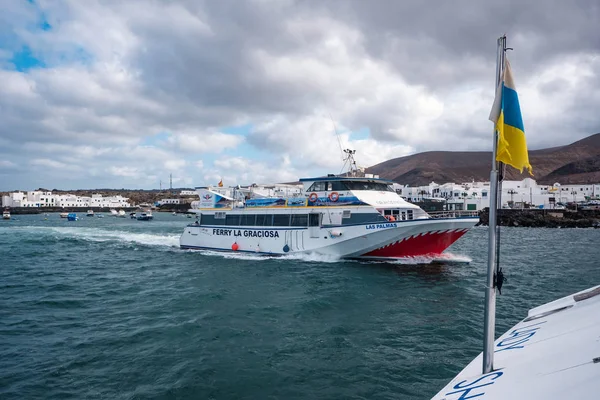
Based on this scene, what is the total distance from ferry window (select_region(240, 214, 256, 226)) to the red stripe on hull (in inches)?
317

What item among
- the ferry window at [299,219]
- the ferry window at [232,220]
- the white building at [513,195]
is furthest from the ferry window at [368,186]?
the white building at [513,195]

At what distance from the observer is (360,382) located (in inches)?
300

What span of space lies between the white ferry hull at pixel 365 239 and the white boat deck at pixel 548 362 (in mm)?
12365

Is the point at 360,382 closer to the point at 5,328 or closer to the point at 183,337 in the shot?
the point at 183,337

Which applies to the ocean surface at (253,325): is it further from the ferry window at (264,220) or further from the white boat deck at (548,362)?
the ferry window at (264,220)

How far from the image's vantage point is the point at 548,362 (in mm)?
4398

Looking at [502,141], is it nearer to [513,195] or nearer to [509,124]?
[509,124]

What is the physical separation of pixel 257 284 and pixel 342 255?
259 inches

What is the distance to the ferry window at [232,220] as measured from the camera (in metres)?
26.0

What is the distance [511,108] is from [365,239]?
632 inches

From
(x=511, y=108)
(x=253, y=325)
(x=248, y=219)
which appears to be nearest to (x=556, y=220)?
(x=248, y=219)

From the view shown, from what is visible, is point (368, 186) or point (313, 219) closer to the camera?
point (313, 219)

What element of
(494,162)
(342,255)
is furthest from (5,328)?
(342,255)

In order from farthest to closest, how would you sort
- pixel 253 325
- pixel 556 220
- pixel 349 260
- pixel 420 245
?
pixel 556 220 < pixel 349 260 < pixel 420 245 < pixel 253 325
